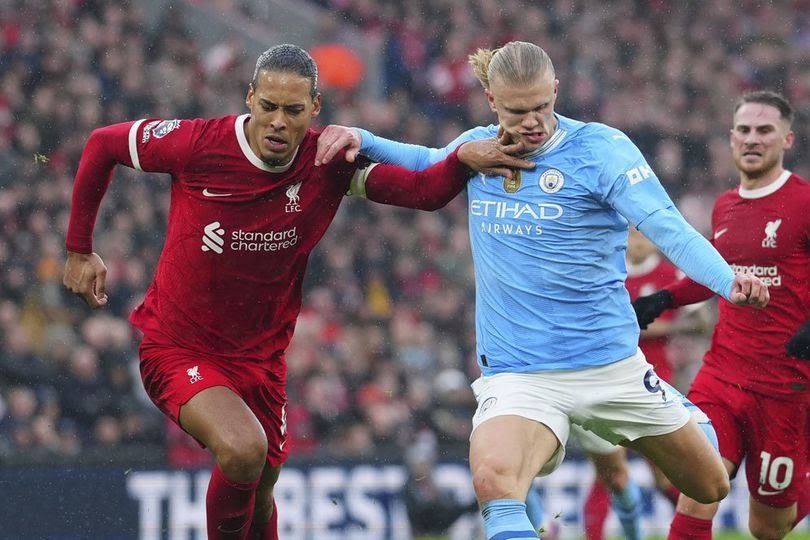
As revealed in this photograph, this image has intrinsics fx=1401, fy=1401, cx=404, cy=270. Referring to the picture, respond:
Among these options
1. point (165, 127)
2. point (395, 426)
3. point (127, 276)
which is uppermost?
point (165, 127)

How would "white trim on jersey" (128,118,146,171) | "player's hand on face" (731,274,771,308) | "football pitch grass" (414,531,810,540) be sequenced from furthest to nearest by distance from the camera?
"football pitch grass" (414,531,810,540) → "white trim on jersey" (128,118,146,171) → "player's hand on face" (731,274,771,308)

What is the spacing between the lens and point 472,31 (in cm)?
2055

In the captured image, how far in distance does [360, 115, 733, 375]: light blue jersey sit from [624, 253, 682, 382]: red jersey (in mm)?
3569

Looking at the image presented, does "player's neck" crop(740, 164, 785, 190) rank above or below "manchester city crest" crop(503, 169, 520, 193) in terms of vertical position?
below

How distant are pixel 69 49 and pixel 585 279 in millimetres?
11304

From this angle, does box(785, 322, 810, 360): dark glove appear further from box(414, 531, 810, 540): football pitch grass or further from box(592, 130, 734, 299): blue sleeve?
box(414, 531, 810, 540): football pitch grass

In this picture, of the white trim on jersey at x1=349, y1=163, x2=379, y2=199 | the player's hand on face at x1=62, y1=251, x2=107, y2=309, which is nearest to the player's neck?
the white trim on jersey at x1=349, y1=163, x2=379, y2=199

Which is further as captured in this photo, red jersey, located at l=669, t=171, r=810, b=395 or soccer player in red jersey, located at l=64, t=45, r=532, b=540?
red jersey, located at l=669, t=171, r=810, b=395

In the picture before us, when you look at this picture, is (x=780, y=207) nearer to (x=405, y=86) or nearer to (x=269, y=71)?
(x=269, y=71)

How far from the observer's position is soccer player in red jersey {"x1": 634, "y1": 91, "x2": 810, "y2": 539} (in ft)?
25.0

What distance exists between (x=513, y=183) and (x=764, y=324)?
7.46ft

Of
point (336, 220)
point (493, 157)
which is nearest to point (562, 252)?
point (493, 157)

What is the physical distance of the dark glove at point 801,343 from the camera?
7204 mm

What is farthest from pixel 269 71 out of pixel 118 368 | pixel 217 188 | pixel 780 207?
A: pixel 118 368
